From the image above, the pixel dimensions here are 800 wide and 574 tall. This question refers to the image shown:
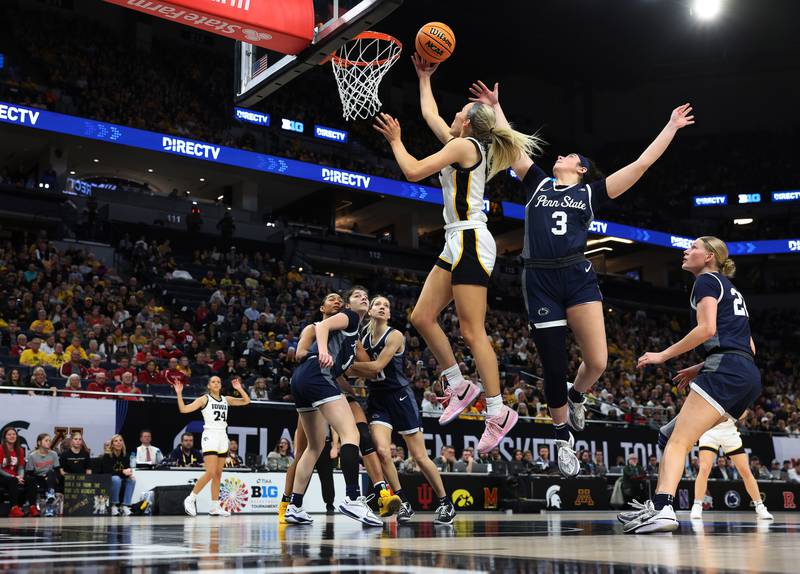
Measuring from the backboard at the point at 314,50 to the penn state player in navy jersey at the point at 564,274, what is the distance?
11.5 feet

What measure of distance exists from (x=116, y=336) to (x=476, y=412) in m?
8.28

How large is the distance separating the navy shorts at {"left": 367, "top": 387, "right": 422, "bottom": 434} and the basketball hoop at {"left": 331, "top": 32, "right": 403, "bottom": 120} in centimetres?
374

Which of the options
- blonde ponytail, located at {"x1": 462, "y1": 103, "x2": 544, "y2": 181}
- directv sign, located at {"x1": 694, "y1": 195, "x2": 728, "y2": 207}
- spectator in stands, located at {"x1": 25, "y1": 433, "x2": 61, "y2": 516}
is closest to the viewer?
blonde ponytail, located at {"x1": 462, "y1": 103, "x2": 544, "y2": 181}

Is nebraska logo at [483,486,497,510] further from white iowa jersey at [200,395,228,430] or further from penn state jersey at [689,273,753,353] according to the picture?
penn state jersey at [689,273,753,353]

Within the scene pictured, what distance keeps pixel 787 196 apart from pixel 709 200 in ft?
12.1

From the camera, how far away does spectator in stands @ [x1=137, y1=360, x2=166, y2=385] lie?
1722cm

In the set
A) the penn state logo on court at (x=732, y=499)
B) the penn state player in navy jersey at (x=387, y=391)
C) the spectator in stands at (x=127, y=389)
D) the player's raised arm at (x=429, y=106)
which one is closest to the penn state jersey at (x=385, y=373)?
the penn state player in navy jersey at (x=387, y=391)

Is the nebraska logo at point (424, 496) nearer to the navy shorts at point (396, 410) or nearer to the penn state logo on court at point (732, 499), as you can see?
the navy shorts at point (396, 410)

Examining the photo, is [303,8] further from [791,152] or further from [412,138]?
[791,152]

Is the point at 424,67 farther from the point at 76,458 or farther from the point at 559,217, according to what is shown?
the point at 76,458

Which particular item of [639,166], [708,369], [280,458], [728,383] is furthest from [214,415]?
[728,383]

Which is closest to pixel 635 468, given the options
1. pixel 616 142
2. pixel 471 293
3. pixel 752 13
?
pixel 471 293

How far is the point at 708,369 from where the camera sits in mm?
6484

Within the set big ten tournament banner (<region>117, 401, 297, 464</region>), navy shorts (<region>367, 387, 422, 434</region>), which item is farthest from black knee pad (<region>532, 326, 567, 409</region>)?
big ten tournament banner (<region>117, 401, 297, 464</region>)
